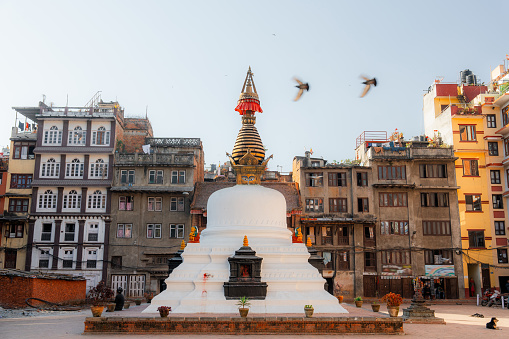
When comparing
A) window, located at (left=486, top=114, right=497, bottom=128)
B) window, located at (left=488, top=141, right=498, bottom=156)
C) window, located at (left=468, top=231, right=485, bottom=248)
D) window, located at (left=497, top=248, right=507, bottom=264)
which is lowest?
window, located at (left=497, top=248, right=507, bottom=264)

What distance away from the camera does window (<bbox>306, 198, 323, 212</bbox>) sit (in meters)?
54.3

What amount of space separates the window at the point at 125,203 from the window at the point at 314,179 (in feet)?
61.7

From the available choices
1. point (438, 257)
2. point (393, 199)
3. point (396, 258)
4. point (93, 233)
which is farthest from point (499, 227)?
point (93, 233)

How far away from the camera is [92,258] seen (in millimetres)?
52406

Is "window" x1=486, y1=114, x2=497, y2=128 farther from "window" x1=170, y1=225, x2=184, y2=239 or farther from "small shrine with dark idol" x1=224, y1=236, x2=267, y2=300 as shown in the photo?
"small shrine with dark idol" x1=224, y1=236, x2=267, y2=300

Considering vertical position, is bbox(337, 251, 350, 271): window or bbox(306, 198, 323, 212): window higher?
bbox(306, 198, 323, 212): window

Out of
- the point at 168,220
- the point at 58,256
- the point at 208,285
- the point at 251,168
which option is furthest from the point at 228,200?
the point at 58,256

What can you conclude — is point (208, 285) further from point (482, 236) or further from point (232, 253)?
point (482, 236)

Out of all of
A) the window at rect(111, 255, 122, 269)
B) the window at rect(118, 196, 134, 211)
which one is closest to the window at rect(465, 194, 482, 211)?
the window at rect(118, 196, 134, 211)

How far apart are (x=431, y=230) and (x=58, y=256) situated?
38.6m

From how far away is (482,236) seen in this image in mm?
53344

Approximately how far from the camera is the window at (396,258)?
5231cm

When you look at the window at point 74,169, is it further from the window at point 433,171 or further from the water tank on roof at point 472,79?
the water tank on roof at point 472,79

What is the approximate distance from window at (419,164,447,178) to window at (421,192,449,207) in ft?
6.36
